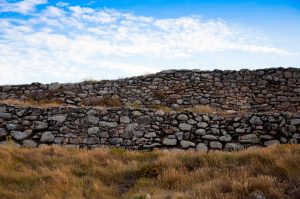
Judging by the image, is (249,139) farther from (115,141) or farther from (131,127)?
(115,141)

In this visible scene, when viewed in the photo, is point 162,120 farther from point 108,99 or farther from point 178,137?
point 108,99

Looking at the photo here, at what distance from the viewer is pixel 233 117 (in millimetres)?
12508

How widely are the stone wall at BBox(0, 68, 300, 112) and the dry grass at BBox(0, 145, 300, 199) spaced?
752 cm

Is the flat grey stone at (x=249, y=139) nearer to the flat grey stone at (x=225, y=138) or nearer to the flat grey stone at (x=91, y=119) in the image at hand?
the flat grey stone at (x=225, y=138)

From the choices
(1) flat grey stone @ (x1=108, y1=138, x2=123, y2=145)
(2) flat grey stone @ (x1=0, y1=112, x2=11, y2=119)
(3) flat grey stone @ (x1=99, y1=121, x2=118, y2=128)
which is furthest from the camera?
(2) flat grey stone @ (x1=0, y1=112, x2=11, y2=119)

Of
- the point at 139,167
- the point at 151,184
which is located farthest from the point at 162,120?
the point at 151,184

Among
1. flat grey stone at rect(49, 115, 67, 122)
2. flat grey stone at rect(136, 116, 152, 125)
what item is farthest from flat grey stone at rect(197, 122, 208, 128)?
flat grey stone at rect(49, 115, 67, 122)

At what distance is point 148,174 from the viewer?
28.7 feet

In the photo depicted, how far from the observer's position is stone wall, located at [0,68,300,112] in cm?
1744

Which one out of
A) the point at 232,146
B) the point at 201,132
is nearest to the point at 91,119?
the point at 201,132

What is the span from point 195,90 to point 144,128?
6.25 m

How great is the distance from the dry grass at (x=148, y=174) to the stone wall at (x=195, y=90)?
24.7ft

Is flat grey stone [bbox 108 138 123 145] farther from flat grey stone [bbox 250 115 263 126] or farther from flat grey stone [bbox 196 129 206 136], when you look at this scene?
flat grey stone [bbox 250 115 263 126]

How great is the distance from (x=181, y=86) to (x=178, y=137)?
20.8 ft
